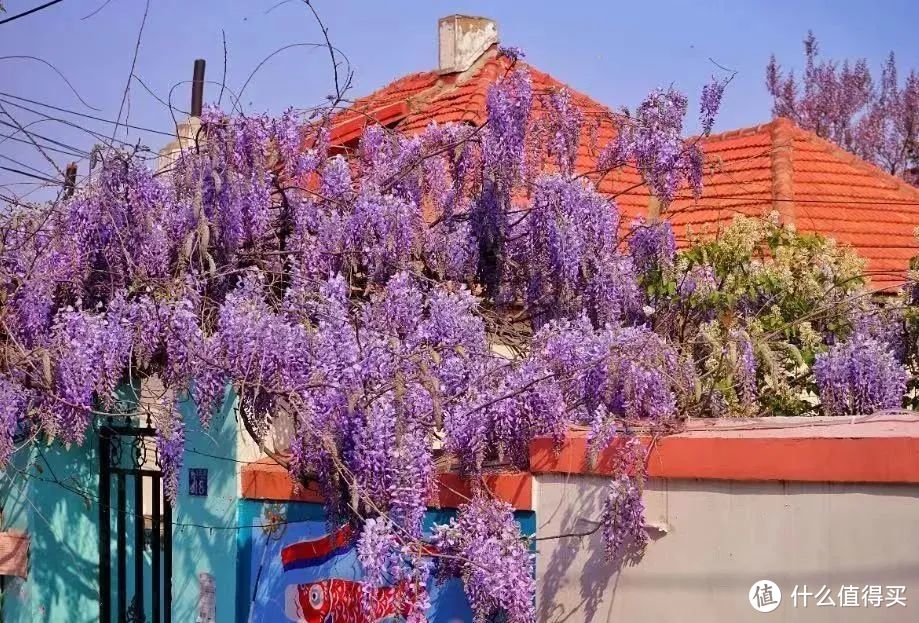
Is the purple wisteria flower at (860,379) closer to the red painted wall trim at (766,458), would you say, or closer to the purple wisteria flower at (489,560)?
the red painted wall trim at (766,458)

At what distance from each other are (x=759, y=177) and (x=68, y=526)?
7.54 meters

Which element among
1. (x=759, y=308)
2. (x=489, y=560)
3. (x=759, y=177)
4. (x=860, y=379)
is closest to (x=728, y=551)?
(x=489, y=560)

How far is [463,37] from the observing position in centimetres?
1412

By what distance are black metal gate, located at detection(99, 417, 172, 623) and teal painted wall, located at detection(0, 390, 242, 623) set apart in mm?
106

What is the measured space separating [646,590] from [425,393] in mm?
1488

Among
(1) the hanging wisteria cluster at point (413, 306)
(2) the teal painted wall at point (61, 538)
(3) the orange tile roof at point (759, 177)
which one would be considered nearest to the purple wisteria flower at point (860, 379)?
(1) the hanging wisteria cluster at point (413, 306)

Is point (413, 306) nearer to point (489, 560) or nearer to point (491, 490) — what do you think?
point (491, 490)

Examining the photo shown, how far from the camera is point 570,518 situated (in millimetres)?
6121

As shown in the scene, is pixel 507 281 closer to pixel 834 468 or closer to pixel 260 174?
pixel 260 174

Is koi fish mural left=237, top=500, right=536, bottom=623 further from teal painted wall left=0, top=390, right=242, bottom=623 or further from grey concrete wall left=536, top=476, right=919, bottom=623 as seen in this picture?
teal painted wall left=0, top=390, right=242, bottom=623

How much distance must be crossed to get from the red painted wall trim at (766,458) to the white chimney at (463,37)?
847 centimetres

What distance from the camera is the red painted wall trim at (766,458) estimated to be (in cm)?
489

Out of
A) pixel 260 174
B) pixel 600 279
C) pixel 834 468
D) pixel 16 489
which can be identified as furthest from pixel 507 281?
pixel 16 489

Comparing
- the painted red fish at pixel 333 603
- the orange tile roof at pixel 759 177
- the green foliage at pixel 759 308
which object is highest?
the orange tile roof at pixel 759 177
